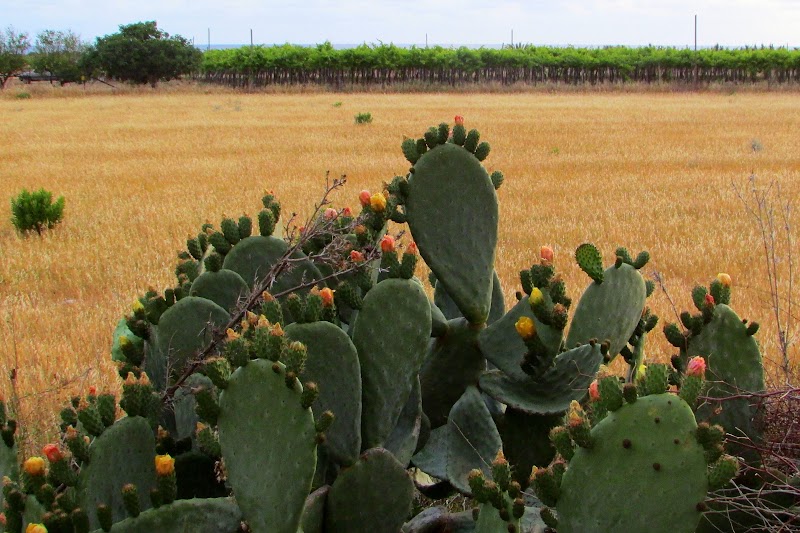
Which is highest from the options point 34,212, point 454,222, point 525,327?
point 454,222

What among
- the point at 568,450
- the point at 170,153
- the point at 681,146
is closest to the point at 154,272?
the point at 568,450

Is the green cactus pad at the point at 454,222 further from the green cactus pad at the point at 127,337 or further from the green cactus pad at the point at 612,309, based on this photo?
the green cactus pad at the point at 127,337

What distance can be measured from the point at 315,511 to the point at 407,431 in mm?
377

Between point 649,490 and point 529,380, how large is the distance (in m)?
0.80

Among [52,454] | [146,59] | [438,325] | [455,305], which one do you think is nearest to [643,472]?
[438,325]

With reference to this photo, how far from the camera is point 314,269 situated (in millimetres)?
2729

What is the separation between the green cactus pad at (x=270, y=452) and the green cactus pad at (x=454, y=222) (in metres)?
0.89

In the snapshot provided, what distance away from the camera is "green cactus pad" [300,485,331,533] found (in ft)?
7.13

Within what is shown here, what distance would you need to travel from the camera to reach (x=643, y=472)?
178 cm

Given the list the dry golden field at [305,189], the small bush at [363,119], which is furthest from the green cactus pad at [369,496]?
the small bush at [363,119]

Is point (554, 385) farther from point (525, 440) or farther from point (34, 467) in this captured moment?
point (34, 467)

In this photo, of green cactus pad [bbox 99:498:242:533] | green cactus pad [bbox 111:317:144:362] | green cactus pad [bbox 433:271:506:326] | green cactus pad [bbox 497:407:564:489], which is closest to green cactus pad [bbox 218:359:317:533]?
green cactus pad [bbox 99:498:242:533]

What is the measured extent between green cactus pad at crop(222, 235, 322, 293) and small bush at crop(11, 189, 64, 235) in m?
7.50

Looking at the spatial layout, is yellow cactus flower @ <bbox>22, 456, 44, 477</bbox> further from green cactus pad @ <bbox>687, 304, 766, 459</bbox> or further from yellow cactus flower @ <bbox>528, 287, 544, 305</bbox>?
green cactus pad @ <bbox>687, 304, 766, 459</bbox>
